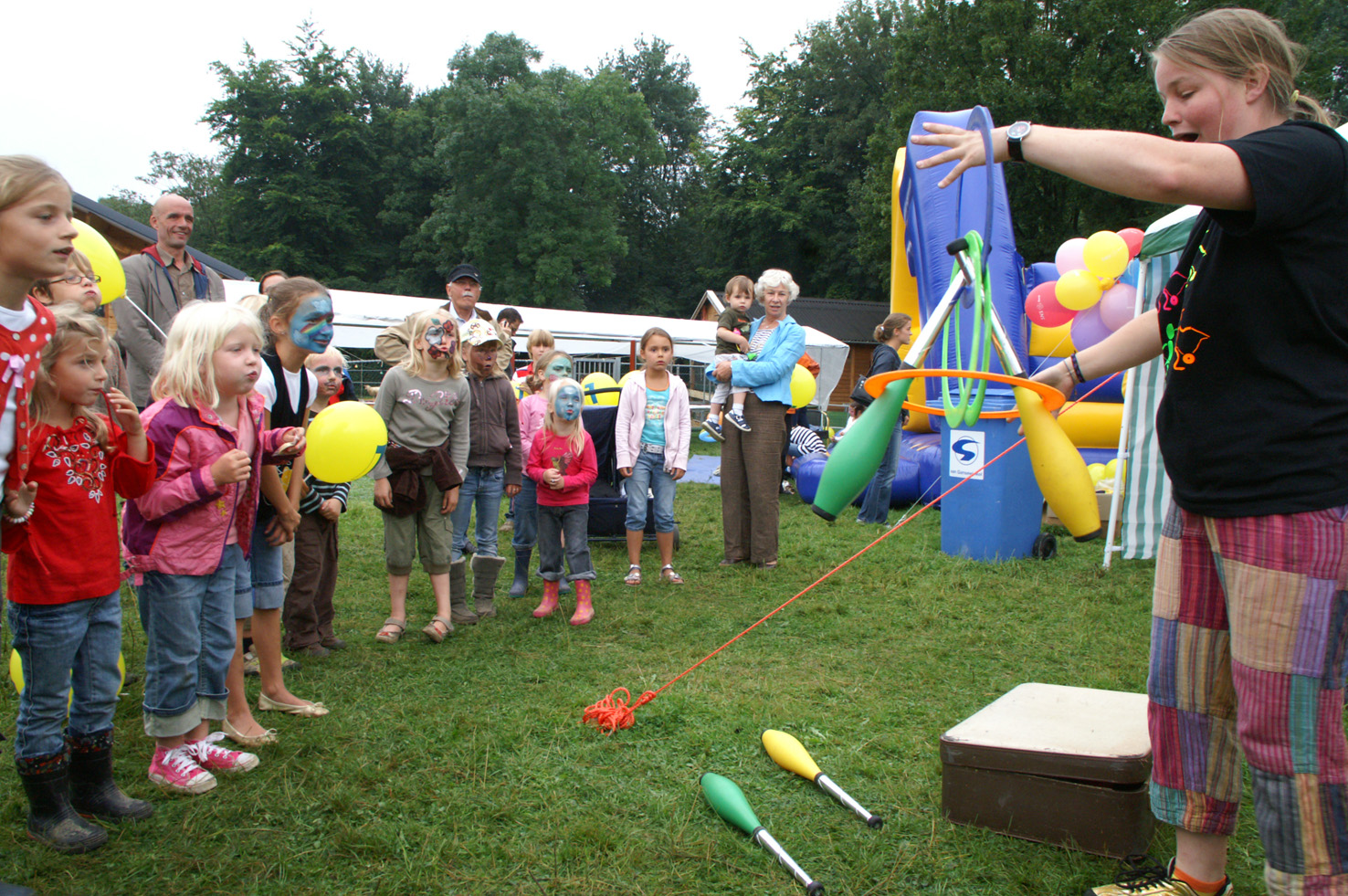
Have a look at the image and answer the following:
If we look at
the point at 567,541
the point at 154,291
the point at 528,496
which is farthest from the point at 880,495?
the point at 154,291

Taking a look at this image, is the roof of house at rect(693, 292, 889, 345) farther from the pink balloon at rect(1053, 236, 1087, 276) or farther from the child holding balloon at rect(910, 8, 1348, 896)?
the child holding balloon at rect(910, 8, 1348, 896)

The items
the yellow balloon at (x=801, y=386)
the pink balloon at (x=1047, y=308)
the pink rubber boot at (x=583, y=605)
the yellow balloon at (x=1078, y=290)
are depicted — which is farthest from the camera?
the yellow balloon at (x=801, y=386)

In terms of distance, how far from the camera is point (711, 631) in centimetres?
443

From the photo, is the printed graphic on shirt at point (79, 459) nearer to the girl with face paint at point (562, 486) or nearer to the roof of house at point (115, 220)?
the girl with face paint at point (562, 486)

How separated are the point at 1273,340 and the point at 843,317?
32.4m

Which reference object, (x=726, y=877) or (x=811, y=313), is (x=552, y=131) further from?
(x=726, y=877)

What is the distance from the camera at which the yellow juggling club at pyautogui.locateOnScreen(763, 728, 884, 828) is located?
2.50 m

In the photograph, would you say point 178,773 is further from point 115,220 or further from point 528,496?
point 115,220

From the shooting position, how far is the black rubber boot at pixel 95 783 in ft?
8.06

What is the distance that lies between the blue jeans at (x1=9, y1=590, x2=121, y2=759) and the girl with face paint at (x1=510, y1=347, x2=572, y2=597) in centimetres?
278

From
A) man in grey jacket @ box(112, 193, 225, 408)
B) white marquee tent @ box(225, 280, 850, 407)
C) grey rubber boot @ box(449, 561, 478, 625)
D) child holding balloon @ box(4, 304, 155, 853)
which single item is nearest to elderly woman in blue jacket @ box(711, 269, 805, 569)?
grey rubber boot @ box(449, 561, 478, 625)

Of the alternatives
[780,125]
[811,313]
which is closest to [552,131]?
[780,125]

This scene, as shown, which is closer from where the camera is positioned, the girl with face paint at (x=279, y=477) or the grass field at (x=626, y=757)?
the grass field at (x=626, y=757)

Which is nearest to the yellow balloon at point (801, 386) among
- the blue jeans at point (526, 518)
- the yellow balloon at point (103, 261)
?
the blue jeans at point (526, 518)
